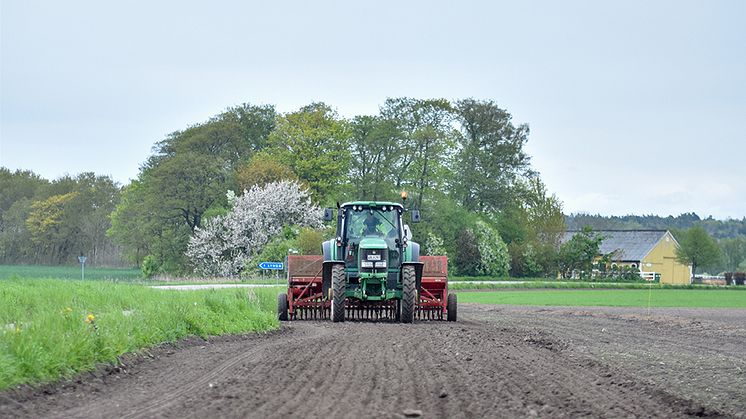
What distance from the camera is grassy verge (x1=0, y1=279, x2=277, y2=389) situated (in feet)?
35.5

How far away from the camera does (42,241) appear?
9225 centimetres

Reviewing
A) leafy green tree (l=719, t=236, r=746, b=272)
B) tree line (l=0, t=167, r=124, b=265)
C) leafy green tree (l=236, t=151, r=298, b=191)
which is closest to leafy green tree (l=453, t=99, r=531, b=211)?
leafy green tree (l=236, t=151, r=298, b=191)

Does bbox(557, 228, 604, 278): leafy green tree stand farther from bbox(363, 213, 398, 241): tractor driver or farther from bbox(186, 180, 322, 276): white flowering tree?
bbox(363, 213, 398, 241): tractor driver

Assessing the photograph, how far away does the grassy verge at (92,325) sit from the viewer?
35.5ft

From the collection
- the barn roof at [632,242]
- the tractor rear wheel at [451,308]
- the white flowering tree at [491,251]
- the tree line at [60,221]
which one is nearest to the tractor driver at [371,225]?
the tractor rear wheel at [451,308]

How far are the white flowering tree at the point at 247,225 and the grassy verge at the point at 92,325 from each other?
3952cm

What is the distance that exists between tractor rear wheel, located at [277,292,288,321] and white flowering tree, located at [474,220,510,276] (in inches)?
1992

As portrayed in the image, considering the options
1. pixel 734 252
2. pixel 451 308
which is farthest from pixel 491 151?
pixel 734 252

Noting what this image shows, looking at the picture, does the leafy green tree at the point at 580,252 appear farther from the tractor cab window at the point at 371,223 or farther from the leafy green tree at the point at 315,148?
the tractor cab window at the point at 371,223

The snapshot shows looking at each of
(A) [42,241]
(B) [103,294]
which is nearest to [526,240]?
(A) [42,241]

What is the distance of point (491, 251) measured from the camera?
76375 mm

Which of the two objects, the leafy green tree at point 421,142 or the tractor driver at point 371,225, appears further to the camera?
the leafy green tree at point 421,142

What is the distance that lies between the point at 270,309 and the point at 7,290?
6.94m

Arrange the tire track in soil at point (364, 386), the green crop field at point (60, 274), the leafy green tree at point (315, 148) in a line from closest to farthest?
1. the tire track in soil at point (364, 386)
2. the green crop field at point (60, 274)
3. the leafy green tree at point (315, 148)
